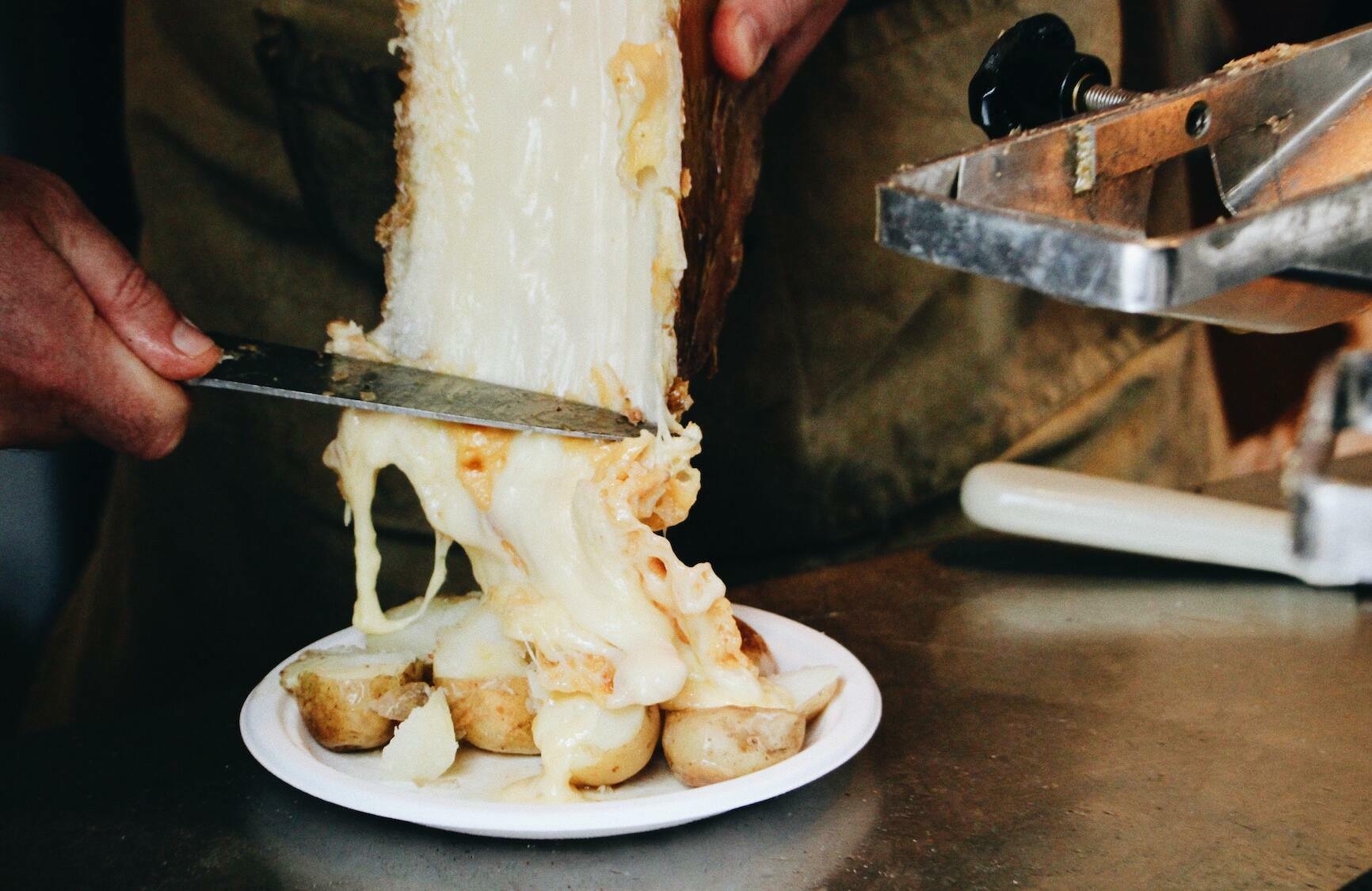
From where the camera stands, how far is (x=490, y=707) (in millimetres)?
858

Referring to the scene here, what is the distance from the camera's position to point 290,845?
30.3 inches

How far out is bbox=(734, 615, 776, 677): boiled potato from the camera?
0.89 meters

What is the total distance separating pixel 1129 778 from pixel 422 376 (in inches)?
21.4

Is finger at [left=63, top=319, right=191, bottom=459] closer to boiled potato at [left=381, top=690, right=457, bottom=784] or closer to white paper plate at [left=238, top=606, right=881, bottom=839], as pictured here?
white paper plate at [left=238, top=606, right=881, bottom=839]

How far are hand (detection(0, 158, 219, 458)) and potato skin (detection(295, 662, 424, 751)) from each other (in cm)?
24

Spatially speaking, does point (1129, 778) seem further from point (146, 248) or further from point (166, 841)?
point (146, 248)

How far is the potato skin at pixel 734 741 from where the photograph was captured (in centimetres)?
79

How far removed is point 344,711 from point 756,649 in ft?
0.90

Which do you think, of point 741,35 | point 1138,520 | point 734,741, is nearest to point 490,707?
point 734,741

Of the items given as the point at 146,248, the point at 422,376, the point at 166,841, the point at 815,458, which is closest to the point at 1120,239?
the point at 422,376

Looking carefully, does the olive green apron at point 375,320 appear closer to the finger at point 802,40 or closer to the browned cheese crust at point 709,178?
the finger at point 802,40

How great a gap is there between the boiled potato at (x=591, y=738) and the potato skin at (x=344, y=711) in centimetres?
11

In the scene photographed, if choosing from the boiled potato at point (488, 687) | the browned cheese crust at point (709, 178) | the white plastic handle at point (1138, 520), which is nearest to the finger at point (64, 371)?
the boiled potato at point (488, 687)

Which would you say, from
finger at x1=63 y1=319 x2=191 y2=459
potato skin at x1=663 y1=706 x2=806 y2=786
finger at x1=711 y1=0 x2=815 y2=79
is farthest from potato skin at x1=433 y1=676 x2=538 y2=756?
finger at x1=711 y1=0 x2=815 y2=79
